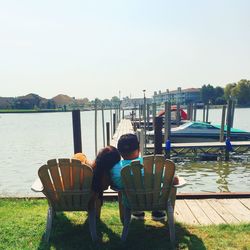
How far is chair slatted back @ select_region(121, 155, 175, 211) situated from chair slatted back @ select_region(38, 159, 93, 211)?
504mm

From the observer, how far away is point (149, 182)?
15.6ft

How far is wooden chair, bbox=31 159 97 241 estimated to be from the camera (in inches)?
187

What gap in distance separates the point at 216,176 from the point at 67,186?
12.6m

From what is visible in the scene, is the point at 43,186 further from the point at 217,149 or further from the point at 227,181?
the point at 217,149

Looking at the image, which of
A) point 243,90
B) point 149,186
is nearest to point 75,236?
point 149,186

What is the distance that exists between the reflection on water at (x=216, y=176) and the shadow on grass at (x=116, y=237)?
806 centimetres

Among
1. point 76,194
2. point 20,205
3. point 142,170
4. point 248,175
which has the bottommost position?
point 248,175

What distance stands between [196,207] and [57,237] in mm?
2616

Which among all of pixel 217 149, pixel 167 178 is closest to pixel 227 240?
pixel 167 178

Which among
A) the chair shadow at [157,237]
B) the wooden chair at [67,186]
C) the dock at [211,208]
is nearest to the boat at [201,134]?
the dock at [211,208]

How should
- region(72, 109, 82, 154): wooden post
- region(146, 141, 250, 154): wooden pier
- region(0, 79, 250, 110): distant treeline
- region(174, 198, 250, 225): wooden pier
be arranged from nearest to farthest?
region(174, 198, 250, 225): wooden pier
region(72, 109, 82, 154): wooden post
region(146, 141, 250, 154): wooden pier
region(0, 79, 250, 110): distant treeline

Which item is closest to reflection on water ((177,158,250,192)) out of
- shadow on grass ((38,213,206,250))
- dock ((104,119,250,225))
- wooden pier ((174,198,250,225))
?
dock ((104,119,250,225))

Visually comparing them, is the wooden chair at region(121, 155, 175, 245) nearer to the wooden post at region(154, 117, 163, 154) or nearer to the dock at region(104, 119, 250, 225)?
the dock at region(104, 119, 250, 225)

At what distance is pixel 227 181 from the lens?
1558 cm
